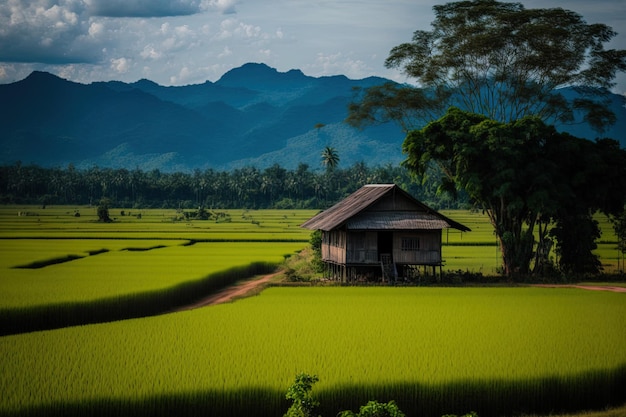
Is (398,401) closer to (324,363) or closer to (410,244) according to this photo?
(324,363)

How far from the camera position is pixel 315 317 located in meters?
18.9

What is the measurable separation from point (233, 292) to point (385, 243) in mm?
9599

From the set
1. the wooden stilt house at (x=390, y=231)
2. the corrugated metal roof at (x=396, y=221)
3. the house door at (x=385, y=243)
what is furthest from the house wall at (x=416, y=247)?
the house door at (x=385, y=243)

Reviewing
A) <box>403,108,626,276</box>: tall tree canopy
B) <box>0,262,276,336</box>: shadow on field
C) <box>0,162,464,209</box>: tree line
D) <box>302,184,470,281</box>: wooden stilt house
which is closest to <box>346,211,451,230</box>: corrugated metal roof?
<box>302,184,470,281</box>: wooden stilt house

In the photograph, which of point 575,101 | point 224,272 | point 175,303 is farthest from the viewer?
point 575,101

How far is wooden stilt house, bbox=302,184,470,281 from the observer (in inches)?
1218

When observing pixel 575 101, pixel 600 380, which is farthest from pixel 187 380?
pixel 575 101

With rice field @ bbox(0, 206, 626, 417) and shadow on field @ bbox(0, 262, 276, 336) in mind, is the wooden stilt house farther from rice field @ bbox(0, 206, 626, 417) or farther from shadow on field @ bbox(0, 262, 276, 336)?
shadow on field @ bbox(0, 262, 276, 336)

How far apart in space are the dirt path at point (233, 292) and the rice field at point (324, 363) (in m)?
5.05

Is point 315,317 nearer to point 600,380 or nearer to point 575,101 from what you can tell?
point 600,380

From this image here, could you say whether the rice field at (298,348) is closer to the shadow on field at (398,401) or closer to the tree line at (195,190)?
the shadow on field at (398,401)

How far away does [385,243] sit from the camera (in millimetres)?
34812

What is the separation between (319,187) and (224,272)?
9002cm

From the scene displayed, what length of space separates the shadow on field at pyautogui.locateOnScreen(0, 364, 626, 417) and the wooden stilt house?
18.0 meters
